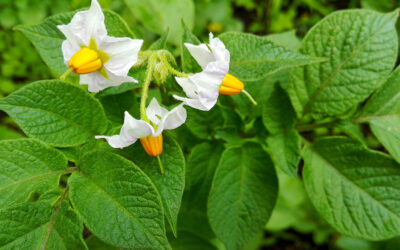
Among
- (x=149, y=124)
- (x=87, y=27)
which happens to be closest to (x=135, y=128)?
(x=149, y=124)

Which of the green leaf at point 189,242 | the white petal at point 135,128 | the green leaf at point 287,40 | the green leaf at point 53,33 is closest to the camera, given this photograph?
the white petal at point 135,128

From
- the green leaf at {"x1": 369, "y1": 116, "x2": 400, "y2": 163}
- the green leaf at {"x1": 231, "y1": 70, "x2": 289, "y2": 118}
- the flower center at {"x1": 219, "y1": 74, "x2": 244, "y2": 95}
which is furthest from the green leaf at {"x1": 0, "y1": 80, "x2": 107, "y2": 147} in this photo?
the green leaf at {"x1": 369, "y1": 116, "x2": 400, "y2": 163}

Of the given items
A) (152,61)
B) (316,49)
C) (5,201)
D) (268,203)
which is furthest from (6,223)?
(316,49)

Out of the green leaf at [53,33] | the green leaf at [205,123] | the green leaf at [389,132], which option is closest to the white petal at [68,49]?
the green leaf at [53,33]

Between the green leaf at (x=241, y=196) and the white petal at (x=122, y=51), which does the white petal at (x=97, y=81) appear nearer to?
the white petal at (x=122, y=51)

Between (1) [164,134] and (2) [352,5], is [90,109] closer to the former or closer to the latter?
(1) [164,134]

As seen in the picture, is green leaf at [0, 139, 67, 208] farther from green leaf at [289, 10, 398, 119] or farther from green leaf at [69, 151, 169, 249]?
green leaf at [289, 10, 398, 119]
